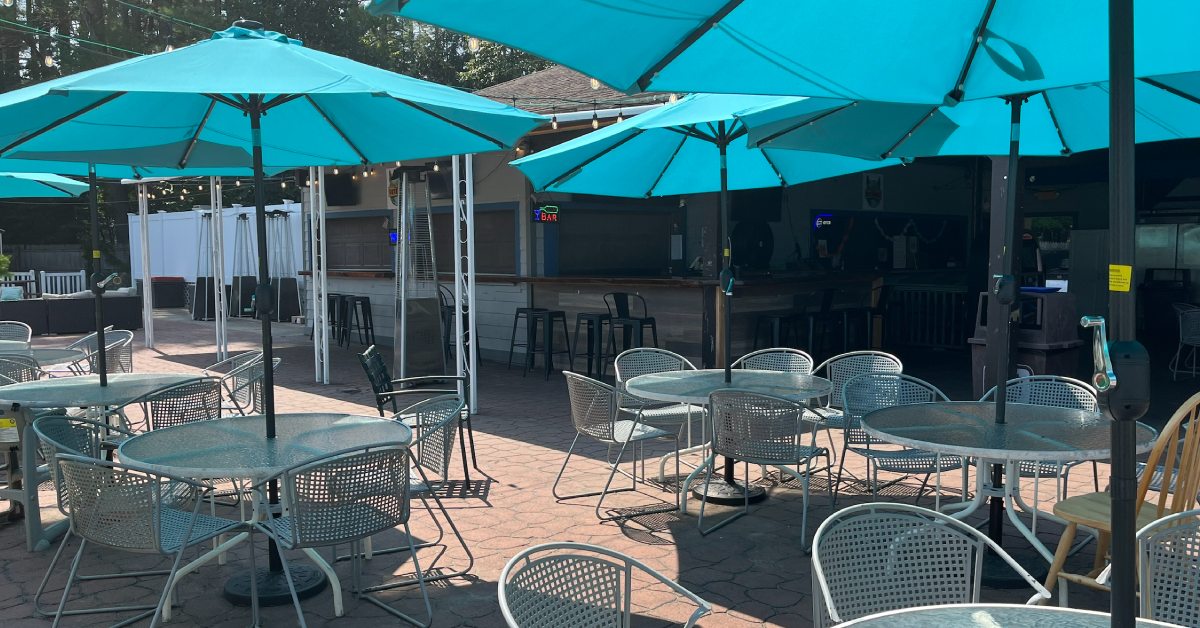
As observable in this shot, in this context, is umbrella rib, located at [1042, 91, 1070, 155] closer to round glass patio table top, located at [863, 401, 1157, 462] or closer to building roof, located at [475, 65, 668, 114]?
round glass patio table top, located at [863, 401, 1157, 462]

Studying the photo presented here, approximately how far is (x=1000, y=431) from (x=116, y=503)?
335 centimetres

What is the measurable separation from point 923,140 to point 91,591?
446cm

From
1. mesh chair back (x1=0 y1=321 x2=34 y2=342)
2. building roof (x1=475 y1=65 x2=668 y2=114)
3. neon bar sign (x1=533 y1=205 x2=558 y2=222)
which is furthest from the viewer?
neon bar sign (x1=533 y1=205 x2=558 y2=222)

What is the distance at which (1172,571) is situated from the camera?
2246 millimetres

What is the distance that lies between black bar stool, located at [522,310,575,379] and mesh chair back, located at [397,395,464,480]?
17.7ft

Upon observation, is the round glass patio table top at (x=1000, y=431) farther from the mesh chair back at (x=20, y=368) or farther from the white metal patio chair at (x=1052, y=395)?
the mesh chair back at (x=20, y=368)

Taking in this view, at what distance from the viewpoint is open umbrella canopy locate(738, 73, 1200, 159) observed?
4102mm

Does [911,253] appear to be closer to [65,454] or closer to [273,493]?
[273,493]

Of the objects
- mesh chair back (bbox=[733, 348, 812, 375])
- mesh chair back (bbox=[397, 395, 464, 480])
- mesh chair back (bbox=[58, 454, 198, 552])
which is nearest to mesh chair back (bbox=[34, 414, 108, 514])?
mesh chair back (bbox=[58, 454, 198, 552])

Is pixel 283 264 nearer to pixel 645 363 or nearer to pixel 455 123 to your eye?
pixel 645 363

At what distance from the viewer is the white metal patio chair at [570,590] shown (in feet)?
6.39

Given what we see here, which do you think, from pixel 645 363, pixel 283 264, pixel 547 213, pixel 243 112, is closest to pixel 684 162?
pixel 645 363

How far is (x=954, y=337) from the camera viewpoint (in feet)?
37.9

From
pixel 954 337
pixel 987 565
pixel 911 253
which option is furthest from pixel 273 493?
pixel 911 253
